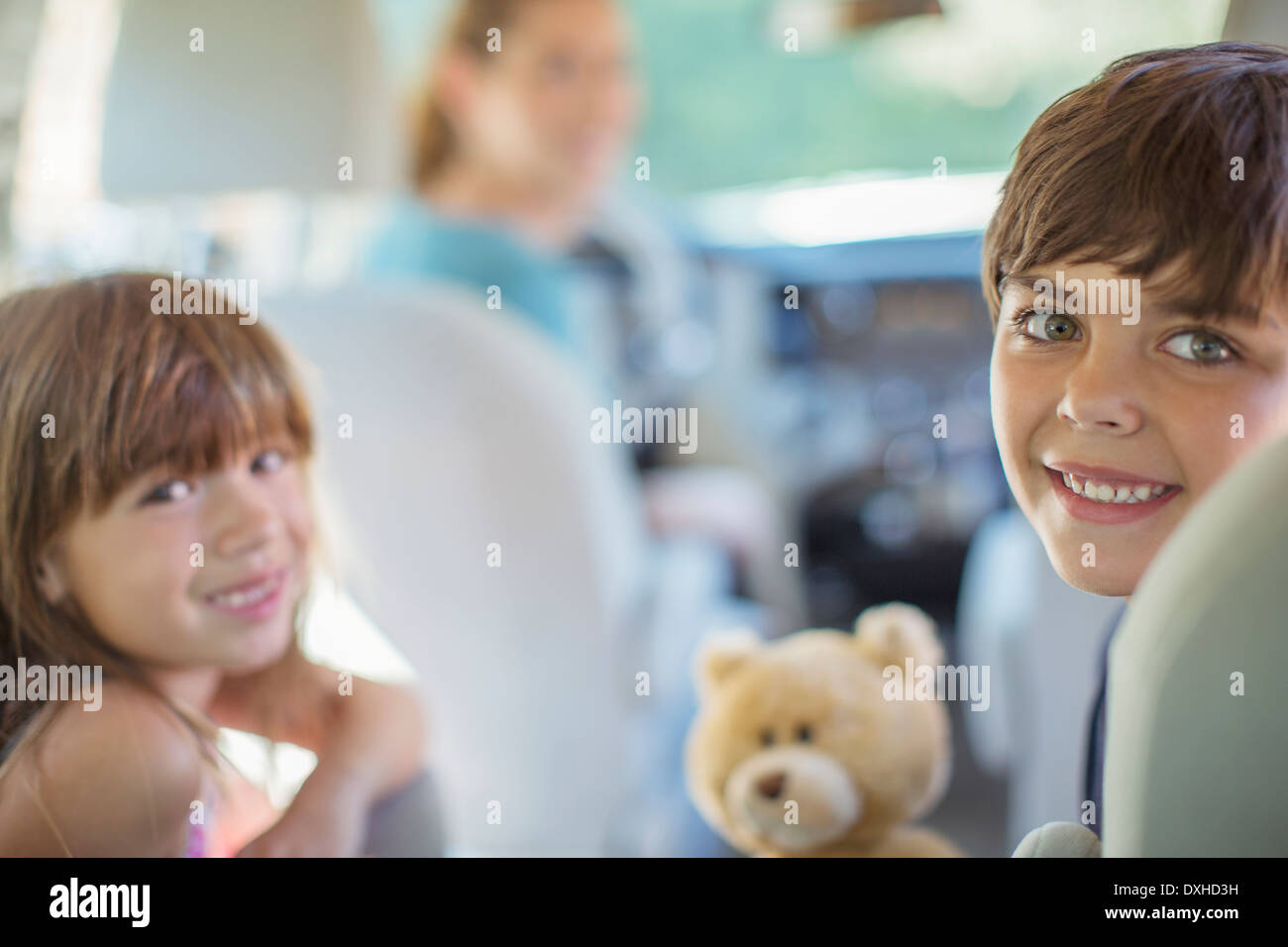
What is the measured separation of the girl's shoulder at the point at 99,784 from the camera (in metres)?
0.52

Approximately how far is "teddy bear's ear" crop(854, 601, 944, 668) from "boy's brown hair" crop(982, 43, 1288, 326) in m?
0.21

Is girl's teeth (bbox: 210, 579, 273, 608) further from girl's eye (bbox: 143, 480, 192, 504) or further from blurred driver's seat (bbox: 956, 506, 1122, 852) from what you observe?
blurred driver's seat (bbox: 956, 506, 1122, 852)

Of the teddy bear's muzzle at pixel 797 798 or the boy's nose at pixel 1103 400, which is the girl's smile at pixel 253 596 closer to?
the teddy bear's muzzle at pixel 797 798

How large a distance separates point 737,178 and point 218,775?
2329mm

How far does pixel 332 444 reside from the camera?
703 millimetres

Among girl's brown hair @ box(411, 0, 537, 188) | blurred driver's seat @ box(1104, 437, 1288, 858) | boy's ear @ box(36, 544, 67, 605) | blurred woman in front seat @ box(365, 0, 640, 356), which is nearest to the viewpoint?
blurred driver's seat @ box(1104, 437, 1288, 858)

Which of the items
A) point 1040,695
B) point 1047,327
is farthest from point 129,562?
point 1040,695

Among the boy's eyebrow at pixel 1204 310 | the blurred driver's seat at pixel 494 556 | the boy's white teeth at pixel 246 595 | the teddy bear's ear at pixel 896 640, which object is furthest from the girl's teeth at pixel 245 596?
the boy's eyebrow at pixel 1204 310

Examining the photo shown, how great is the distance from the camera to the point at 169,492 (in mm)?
526

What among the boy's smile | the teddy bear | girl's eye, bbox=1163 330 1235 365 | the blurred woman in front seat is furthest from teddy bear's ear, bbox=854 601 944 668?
the blurred woman in front seat

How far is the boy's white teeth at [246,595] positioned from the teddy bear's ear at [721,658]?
9.5 inches

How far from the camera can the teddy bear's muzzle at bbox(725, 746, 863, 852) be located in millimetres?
557
